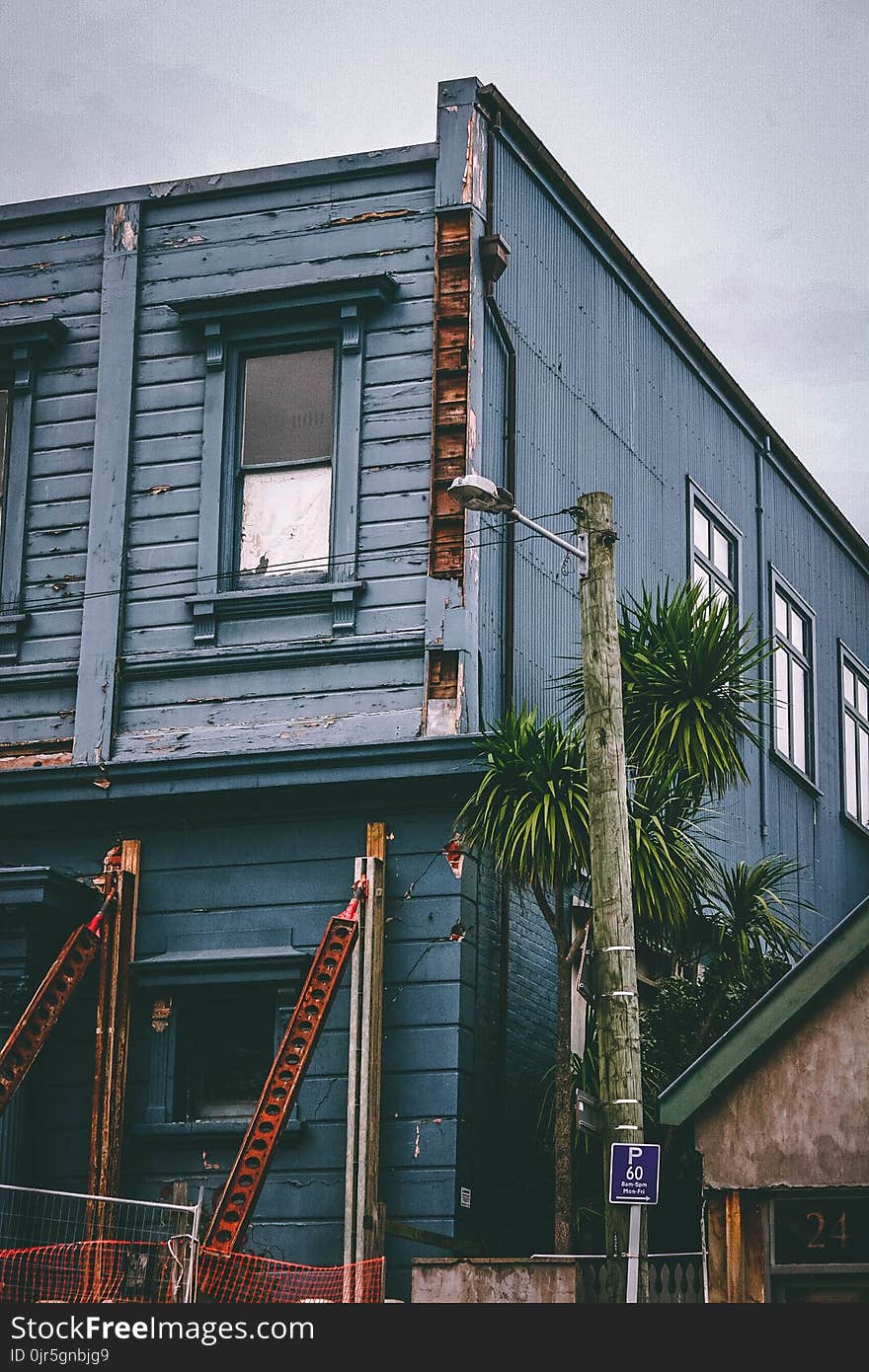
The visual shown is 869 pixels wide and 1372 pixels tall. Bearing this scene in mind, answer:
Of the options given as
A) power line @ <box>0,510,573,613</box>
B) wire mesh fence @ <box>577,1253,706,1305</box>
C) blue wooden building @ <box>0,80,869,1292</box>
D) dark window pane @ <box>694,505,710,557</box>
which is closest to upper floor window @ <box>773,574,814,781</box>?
dark window pane @ <box>694,505,710,557</box>

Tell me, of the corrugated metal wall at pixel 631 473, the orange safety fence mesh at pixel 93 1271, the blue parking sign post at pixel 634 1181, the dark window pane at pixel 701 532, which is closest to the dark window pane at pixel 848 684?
the corrugated metal wall at pixel 631 473

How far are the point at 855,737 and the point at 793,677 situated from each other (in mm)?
3102

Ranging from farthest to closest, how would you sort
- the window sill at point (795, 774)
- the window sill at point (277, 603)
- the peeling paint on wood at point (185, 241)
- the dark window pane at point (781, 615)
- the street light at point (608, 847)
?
the dark window pane at point (781, 615) < the window sill at point (795, 774) < the peeling paint on wood at point (185, 241) < the window sill at point (277, 603) < the street light at point (608, 847)

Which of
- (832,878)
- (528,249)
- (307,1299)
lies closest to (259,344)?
(528,249)

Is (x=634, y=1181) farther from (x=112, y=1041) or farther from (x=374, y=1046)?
(x=112, y=1041)

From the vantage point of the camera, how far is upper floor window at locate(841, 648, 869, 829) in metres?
26.5

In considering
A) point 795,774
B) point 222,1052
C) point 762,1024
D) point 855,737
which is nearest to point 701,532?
point 795,774

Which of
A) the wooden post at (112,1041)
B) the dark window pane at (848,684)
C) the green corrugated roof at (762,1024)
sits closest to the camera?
the green corrugated roof at (762,1024)

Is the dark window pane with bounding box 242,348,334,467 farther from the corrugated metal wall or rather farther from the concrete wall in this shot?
the concrete wall

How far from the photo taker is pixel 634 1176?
11453 mm

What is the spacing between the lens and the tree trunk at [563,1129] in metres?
14.4

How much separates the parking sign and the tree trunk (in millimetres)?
2999

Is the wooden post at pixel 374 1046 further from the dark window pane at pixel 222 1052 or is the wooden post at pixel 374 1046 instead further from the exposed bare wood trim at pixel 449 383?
the exposed bare wood trim at pixel 449 383

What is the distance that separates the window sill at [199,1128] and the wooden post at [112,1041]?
0.20 m
